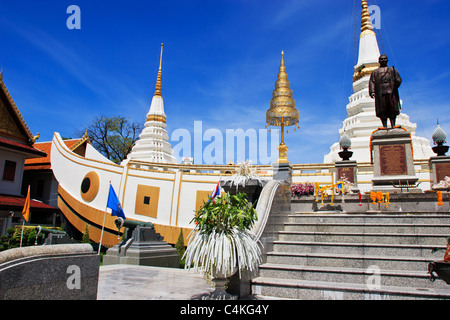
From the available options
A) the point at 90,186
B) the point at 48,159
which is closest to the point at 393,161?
the point at 90,186

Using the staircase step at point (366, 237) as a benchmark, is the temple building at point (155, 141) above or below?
→ above

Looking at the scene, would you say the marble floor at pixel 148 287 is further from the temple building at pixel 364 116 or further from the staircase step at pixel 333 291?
the temple building at pixel 364 116

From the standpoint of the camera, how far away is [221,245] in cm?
436

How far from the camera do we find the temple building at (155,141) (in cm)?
2761

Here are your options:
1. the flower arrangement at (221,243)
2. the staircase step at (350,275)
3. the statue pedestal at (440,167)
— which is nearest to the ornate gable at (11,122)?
the flower arrangement at (221,243)

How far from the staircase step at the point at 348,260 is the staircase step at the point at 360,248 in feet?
0.73

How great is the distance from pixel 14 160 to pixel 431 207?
2243 cm

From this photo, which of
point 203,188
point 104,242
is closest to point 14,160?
point 104,242

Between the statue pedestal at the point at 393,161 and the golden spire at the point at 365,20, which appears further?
the golden spire at the point at 365,20

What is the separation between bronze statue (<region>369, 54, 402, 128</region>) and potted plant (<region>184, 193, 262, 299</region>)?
31.6 feet

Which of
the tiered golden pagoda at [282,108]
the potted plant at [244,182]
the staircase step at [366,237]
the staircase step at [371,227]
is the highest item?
the tiered golden pagoda at [282,108]

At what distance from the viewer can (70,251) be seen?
12.4ft

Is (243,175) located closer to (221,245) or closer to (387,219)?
(221,245)
